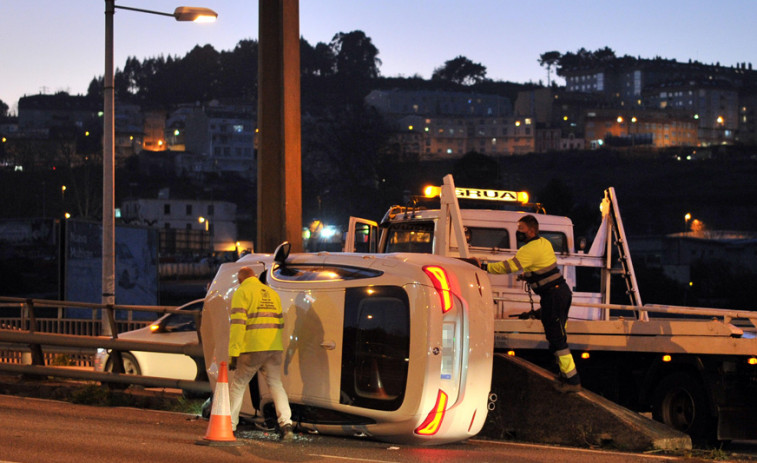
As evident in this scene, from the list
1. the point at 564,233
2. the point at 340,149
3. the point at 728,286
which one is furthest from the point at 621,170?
the point at 564,233

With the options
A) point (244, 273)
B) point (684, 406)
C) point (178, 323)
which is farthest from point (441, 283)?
point (178, 323)

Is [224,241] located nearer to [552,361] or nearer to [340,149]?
[340,149]

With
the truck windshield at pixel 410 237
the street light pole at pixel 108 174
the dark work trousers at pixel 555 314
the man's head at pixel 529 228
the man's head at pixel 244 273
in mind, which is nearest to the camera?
the man's head at pixel 244 273

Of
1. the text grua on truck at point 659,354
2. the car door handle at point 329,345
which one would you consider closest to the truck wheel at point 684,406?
the text grua on truck at point 659,354

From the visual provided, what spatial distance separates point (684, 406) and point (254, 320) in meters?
4.76

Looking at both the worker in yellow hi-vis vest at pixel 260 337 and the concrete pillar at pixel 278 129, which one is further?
the concrete pillar at pixel 278 129

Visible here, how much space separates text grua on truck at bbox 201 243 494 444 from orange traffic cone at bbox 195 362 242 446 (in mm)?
613

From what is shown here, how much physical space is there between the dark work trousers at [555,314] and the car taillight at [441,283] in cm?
175

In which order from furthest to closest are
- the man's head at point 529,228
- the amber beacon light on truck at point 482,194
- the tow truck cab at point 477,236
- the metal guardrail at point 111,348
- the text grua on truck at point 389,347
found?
the amber beacon light on truck at point 482,194 < the tow truck cab at point 477,236 < the metal guardrail at point 111,348 < the man's head at point 529,228 < the text grua on truck at point 389,347

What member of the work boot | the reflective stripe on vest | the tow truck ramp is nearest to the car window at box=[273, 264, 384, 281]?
the work boot

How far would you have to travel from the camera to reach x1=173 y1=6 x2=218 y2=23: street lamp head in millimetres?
16562

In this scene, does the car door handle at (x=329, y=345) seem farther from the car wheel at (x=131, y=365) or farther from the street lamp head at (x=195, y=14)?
the street lamp head at (x=195, y=14)

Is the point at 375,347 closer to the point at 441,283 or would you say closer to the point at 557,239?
the point at 441,283

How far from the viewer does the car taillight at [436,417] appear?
8742 millimetres
